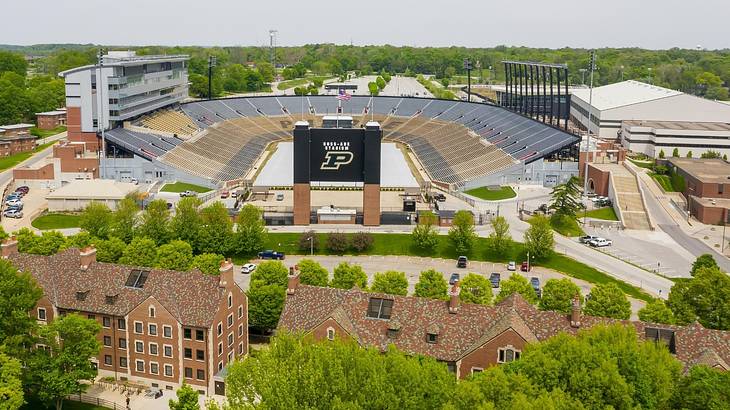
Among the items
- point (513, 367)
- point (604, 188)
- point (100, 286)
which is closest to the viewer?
point (513, 367)

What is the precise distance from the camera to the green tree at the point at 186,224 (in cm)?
8156

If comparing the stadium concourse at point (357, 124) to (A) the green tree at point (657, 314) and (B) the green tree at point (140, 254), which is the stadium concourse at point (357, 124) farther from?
(A) the green tree at point (657, 314)

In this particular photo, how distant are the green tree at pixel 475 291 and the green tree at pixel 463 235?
83.9ft

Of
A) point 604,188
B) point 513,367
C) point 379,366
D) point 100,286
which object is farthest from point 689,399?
point 604,188

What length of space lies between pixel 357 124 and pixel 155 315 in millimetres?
126433

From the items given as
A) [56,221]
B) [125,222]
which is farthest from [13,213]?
[125,222]

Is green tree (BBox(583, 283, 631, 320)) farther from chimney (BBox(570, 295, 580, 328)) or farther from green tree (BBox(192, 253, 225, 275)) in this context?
green tree (BBox(192, 253, 225, 275))

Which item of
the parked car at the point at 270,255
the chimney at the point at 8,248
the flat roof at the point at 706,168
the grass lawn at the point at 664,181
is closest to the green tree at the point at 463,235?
the parked car at the point at 270,255

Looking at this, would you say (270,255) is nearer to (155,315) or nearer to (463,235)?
(463,235)

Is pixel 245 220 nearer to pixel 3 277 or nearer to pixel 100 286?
pixel 100 286

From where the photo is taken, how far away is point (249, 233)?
8338 centimetres

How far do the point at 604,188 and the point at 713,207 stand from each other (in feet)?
56.1

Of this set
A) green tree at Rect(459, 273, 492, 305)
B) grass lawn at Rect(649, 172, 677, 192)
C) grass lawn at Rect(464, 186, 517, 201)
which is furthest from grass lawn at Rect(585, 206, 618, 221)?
green tree at Rect(459, 273, 492, 305)

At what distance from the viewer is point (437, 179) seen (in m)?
122
